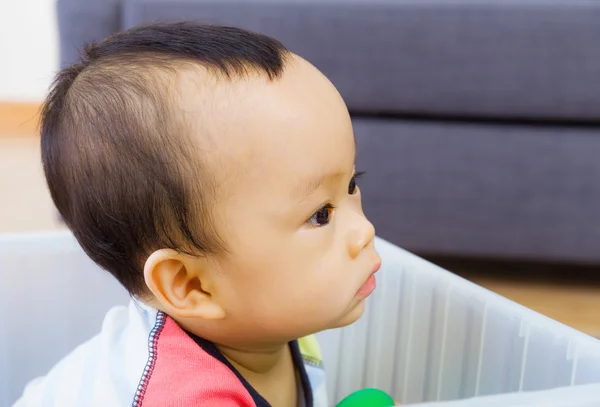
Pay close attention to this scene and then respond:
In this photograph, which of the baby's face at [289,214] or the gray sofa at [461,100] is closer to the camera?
the baby's face at [289,214]

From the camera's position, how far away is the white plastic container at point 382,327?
0.56 metres

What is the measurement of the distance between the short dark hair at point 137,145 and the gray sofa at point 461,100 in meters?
0.48

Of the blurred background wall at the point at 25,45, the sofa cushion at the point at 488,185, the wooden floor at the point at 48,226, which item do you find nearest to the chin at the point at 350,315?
the wooden floor at the point at 48,226

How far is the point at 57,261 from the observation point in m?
0.68

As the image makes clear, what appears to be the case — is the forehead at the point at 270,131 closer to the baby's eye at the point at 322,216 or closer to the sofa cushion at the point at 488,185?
the baby's eye at the point at 322,216

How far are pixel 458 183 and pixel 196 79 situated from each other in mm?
601

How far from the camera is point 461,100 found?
3.05ft

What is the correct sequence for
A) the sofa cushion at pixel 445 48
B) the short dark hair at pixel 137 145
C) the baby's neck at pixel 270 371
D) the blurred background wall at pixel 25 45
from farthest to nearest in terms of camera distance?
the blurred background wall at pixel 25 45
the sofa cushion at pixel 445 48
the baby's neck at pixel 270 371
the short dark hair at pixel 137 145

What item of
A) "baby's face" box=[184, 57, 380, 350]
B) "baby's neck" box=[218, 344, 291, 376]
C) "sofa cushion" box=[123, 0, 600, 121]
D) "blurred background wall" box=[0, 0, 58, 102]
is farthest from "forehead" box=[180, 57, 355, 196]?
"blurred background wall" box=[0, 0, 58, 102]

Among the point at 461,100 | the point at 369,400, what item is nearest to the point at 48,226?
the point at 461,100

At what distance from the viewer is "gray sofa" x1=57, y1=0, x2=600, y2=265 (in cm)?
90

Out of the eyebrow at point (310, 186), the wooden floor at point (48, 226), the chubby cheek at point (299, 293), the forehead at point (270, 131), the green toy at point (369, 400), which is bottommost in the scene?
the wooden floor at point (48, 226)

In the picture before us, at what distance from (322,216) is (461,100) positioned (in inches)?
21.3

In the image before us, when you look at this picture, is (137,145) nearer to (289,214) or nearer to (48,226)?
(289,214)
